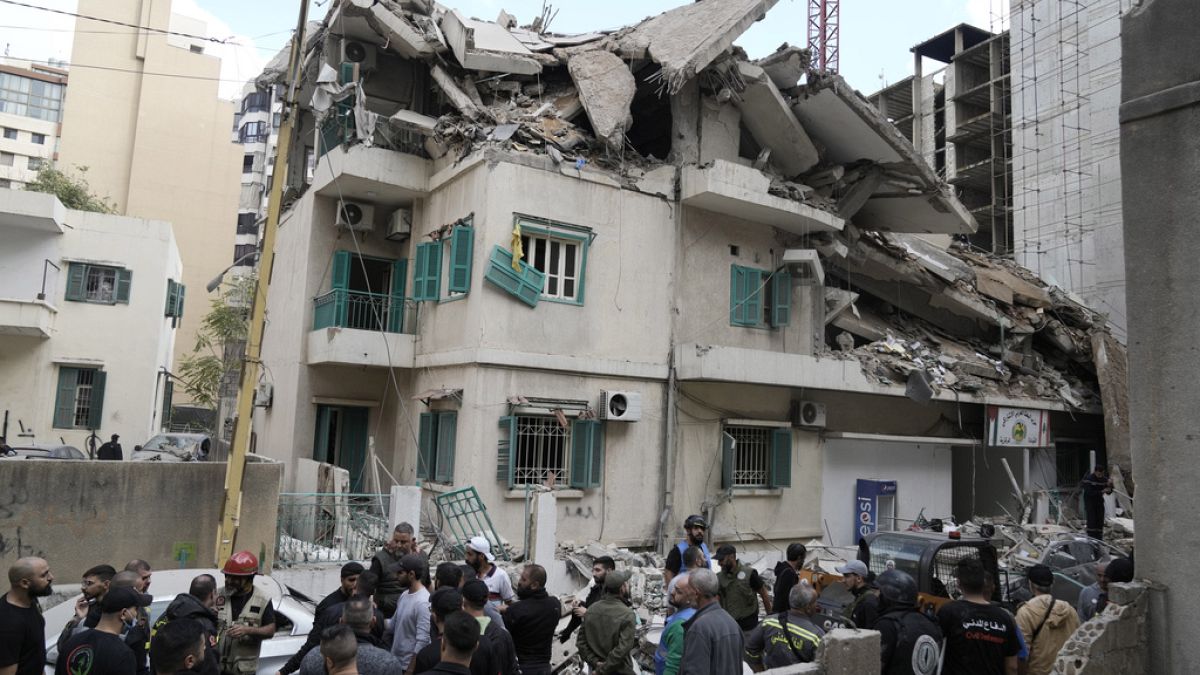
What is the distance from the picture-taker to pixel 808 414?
50.0ft

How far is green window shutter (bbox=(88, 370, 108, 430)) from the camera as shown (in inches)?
820

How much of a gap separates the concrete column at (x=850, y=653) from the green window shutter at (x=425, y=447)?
9.31m

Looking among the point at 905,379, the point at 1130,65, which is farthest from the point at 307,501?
the point at 905,379

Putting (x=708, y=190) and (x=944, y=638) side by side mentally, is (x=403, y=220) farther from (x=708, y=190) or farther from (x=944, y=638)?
(x=944, y=638)

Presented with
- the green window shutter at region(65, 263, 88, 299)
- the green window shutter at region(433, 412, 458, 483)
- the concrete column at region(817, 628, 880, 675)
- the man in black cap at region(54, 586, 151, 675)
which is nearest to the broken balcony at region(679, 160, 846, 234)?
the green window shutter at region(433, 412, 458, 483)

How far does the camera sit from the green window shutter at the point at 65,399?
20.3 m

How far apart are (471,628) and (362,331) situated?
10.3m

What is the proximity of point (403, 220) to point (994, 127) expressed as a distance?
29227 mm

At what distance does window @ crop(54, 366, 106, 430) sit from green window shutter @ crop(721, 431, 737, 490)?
16.7m

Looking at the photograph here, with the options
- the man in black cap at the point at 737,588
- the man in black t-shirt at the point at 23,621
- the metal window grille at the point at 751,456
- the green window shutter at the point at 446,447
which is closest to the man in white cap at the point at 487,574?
the man in black cap at the point at 737,588

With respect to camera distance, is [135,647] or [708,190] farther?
[708,190]

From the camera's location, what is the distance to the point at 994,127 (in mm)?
34219

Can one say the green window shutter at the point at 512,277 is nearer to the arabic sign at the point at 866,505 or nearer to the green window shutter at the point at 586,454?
the green window shutter at the point at 586,454

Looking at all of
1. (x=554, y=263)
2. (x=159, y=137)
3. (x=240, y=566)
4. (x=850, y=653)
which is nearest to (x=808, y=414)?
(x=554, y=263)
